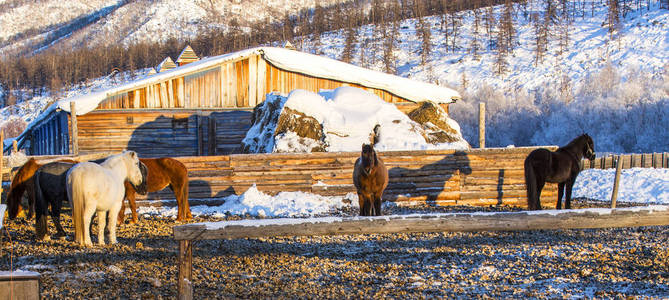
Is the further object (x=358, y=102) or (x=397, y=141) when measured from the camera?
(x=358, y=102)

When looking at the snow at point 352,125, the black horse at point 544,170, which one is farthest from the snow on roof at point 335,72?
the black horse at point 544,170

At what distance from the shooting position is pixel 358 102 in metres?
17.7

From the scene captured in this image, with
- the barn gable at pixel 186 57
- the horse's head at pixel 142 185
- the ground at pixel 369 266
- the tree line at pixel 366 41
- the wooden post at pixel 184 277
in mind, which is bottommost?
the ground at pixel 369 266

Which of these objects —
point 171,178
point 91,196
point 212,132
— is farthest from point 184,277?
point 212,132

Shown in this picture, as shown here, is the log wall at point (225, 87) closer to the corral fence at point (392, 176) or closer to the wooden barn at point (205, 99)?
the wooden barn at point (205, 99)

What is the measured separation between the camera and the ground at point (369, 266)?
5781 mm

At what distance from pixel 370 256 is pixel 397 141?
910 centimetres

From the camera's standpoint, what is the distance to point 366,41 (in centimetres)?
9188

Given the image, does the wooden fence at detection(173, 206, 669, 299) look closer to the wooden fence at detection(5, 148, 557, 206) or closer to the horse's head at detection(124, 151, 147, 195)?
the horse's head at detection(124, 151, 147, 195)

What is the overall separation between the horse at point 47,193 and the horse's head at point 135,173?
98 centimetres

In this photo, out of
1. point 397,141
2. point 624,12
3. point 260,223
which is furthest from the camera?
point 624,12

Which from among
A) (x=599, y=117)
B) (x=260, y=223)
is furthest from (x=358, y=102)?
(x=599, y=117)

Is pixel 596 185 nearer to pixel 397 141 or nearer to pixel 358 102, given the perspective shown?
pixel 397 141

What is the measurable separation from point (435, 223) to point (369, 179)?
3.66 m
